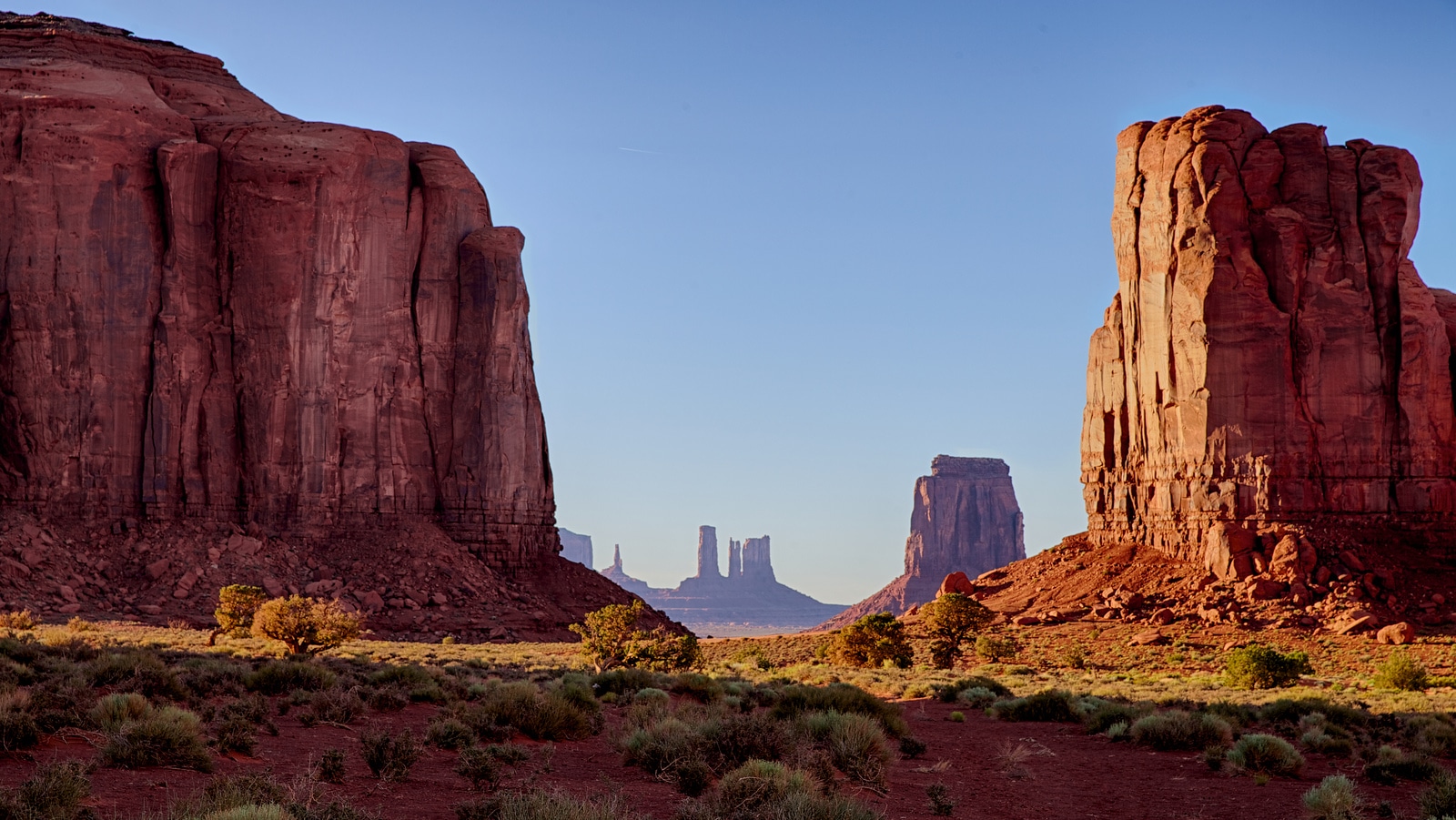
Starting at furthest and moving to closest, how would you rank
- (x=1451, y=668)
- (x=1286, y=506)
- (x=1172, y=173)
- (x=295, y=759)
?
(x=1172, y=173) < (x=1286, y=506) < (x=1451, y=668) < (x=295, y=759)

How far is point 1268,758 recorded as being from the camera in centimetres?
1878

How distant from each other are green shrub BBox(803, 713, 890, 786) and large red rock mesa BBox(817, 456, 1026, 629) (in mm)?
154746

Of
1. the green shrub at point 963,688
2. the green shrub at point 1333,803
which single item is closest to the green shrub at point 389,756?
the green shrub at point 1333,803

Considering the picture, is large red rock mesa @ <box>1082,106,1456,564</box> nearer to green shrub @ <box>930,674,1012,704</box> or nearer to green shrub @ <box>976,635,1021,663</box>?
green shrub @ <box>976,635,1021,663</box>

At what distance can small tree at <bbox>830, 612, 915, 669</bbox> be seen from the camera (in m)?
44.3

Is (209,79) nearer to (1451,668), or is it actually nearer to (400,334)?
(400,334)

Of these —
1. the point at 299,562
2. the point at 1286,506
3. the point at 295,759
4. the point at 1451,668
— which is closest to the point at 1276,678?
the point at 1451,668

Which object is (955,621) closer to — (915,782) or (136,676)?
(915,782)

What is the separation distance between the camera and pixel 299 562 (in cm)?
5597

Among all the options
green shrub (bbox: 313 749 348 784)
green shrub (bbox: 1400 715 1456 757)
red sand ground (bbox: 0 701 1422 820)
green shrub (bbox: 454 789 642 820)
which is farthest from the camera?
green shrub (bbox: 1400 715 1456 757)

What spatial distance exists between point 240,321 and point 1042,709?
146ft

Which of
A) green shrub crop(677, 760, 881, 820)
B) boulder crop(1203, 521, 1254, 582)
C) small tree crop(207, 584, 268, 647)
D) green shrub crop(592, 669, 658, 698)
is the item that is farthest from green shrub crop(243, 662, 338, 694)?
boulder crop(1203, 521, 1254, 582)

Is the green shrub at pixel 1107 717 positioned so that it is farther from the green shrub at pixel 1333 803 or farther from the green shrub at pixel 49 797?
the green shrub at pixel 49 797

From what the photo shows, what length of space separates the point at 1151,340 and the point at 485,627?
30107 millimetres
